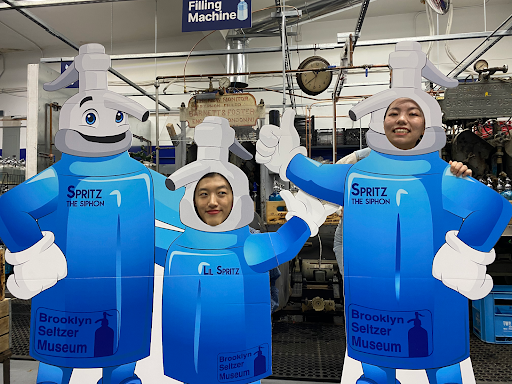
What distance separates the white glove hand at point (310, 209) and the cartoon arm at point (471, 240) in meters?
0.56

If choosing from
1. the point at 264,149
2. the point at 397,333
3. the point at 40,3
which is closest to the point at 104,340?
the point at 264,149

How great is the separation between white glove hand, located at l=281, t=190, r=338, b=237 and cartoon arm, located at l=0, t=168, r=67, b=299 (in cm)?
123

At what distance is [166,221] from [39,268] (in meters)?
0.71

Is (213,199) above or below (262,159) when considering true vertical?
below

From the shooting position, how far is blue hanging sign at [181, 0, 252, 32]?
2.06 m

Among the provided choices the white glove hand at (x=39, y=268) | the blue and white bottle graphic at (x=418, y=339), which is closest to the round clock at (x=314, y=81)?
the blue and white bottle graphic at (x=418, y=339)

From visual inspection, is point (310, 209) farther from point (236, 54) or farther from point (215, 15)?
point (236, 54)

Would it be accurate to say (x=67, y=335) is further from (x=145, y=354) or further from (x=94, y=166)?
(x=94, y=166)

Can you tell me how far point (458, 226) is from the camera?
1.67m

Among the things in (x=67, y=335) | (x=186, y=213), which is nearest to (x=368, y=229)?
(x=186, y=213)

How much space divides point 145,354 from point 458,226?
5.60ft

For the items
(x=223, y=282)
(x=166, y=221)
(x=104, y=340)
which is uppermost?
(x=166, y=221)

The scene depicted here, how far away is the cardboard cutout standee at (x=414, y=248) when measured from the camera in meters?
1.67

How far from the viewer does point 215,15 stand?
2092mm
